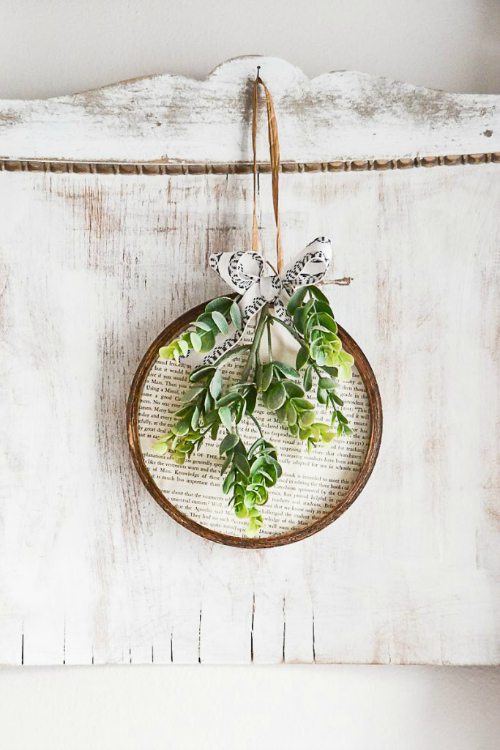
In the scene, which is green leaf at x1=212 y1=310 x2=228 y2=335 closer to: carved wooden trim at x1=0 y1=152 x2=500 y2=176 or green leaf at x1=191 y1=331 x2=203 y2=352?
green leaf at x1=191 y1=331 x2=203 y2=352

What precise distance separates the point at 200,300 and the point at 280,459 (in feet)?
0.79

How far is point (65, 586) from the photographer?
2.97 feet

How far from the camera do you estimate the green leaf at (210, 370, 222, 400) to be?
80cm

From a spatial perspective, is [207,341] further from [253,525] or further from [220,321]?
[253,525]

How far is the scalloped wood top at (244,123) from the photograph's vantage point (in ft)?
2.92

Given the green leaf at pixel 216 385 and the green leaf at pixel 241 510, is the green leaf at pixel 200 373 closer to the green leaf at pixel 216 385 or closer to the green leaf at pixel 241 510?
the green leaf at pixel 216 385

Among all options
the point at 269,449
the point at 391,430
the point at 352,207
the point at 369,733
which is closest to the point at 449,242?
the point at 352,207

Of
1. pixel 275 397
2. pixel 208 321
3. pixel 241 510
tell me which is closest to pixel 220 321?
pixel 208 321

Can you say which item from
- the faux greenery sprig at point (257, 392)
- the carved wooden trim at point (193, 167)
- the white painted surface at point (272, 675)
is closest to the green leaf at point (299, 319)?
the faux greenery sprig at point (257, 392)

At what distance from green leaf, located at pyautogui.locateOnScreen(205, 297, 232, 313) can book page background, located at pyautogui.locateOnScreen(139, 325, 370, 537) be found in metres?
0.09

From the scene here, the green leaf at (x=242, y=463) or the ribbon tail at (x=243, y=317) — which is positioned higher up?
the ribbon tail at (x=243, y=317)

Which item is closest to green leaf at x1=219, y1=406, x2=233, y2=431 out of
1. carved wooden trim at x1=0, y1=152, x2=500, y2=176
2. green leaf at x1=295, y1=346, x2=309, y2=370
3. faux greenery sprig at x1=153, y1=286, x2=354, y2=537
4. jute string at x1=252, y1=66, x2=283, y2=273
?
faux greenery sprig at x1=153, y1=286, x2=354, y2=537

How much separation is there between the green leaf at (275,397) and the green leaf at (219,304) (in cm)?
12

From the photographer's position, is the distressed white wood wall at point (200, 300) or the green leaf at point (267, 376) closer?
the green leaf at point (267, 376)
